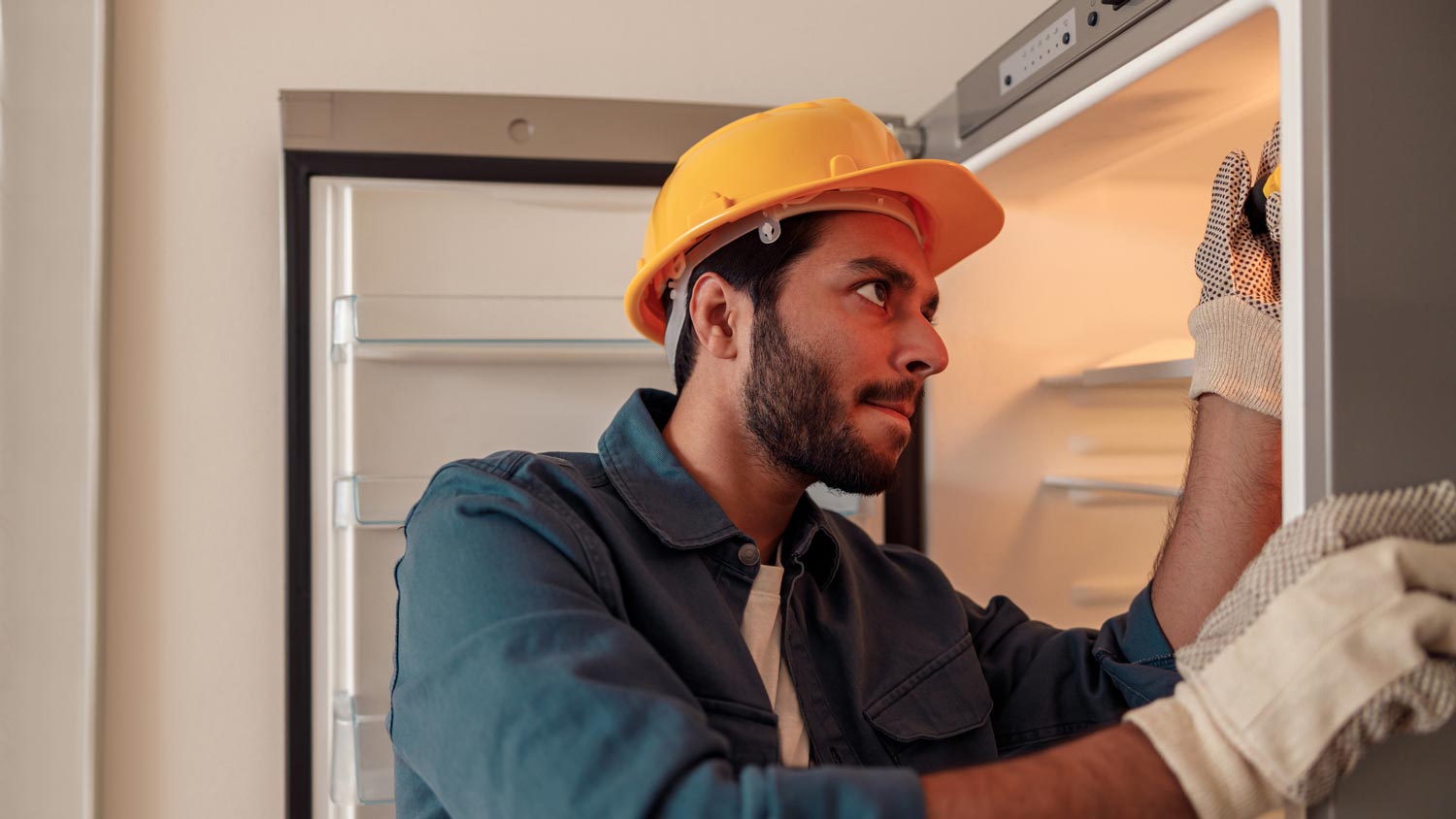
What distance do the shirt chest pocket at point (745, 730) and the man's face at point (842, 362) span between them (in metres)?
0.27

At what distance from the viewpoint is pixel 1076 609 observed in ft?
5.41

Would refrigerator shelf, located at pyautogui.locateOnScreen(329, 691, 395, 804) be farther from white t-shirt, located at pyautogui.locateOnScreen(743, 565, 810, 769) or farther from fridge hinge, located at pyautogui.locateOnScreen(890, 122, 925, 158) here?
fridge hinge, located at pyautogui.locateOnScreen(890, 122, 925, 158)

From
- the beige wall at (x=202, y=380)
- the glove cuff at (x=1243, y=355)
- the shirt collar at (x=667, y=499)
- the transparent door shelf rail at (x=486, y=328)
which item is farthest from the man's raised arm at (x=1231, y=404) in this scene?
the beige wall at (x=202, y=380)

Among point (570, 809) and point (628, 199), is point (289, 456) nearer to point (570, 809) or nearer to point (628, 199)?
point (628, 199)

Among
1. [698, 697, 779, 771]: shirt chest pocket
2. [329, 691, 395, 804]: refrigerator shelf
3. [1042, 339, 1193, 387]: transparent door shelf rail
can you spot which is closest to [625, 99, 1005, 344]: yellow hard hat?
[1042, 339, 1193, 387]: transparent door shelf rail

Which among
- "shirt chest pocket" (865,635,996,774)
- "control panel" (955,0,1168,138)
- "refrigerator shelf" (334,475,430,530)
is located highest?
"control panel" (955,0,1168,138)

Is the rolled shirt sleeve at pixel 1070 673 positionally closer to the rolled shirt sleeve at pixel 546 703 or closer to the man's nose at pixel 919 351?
the man's nose at pixel 919 351

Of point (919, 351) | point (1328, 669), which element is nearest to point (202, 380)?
point (919, 351)

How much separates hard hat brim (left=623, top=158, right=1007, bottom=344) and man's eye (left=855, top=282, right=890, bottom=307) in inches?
4.2

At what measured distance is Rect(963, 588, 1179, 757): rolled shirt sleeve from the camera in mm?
1149

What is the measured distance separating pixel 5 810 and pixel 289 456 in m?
0.55

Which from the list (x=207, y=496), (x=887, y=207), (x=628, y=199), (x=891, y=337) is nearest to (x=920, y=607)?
(x=891, y=337)

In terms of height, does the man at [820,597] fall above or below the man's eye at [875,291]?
below

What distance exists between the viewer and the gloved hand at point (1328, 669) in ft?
2.40
